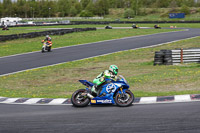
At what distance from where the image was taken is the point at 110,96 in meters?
10.3

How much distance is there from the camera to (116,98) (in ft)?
33.4

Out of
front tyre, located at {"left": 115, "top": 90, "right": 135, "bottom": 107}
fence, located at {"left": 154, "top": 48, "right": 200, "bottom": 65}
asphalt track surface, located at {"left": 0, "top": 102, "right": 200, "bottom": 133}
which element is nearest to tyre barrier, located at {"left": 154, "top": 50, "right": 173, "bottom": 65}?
fence, located at {"left": 154, "top": 48, "right": 200, "bottom": 65}

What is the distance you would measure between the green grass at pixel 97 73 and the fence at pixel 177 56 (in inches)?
24.0

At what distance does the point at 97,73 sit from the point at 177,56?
5.18 m

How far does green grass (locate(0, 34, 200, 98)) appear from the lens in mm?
13047

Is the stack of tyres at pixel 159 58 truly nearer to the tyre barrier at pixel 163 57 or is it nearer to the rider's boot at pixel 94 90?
the tyre barrier at pixel 163 57

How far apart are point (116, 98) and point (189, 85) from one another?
4352mm

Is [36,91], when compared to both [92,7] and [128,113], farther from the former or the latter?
[92,7]

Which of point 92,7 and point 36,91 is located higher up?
point 92,7

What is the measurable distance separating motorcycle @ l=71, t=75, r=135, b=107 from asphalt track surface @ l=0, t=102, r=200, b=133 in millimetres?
202

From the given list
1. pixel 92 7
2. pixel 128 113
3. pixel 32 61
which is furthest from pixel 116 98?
pixel 92 7

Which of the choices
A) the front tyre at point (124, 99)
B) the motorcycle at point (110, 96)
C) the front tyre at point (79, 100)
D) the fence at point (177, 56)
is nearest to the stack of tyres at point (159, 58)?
the fence at point (177, 56)

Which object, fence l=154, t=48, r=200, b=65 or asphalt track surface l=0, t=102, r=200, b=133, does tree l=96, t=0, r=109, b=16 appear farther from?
asphalt track surface l=0, t=102, r=200, b=133

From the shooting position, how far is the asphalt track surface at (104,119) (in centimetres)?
767
